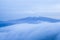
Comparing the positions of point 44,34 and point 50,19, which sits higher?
point 50,19

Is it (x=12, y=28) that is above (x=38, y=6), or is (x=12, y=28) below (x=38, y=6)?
below

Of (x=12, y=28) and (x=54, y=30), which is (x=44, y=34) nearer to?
(x=54, y=30)

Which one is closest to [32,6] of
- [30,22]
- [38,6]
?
[38,6]

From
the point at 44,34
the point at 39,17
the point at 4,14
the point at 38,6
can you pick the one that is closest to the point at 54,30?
the point at 44,34

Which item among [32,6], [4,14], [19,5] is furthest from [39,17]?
[4,14]

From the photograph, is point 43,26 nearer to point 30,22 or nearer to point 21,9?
point 30,22

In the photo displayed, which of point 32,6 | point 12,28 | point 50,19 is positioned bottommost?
point 12,28

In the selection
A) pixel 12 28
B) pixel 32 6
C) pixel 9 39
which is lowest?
pixel 9 39

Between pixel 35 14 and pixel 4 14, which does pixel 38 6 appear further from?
pixel 4 14
